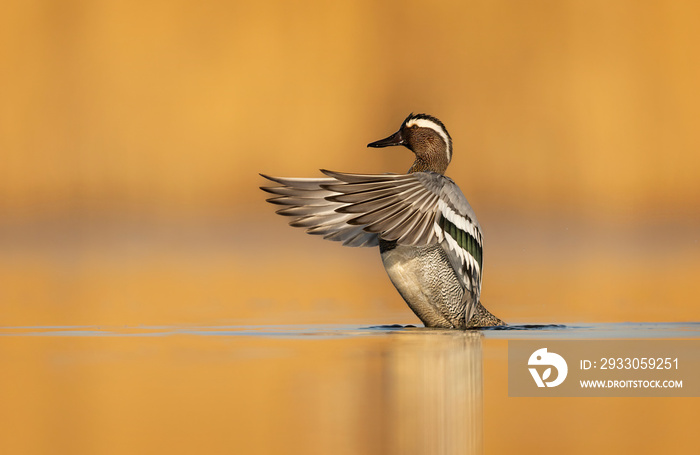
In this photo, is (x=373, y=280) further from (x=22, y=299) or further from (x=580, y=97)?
(x=580, y=97)

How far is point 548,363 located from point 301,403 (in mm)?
1404

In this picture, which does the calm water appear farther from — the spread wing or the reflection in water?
the spread wing

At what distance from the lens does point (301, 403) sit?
14.3 ft

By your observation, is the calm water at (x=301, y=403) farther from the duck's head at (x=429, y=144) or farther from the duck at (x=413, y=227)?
the duck's head at (x=429, y=144)

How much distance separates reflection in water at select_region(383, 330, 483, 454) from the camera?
12.3 feet

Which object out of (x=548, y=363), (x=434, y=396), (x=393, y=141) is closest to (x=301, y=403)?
(x=434, y=396)

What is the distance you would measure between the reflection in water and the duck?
0.47 metres

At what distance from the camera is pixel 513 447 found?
3.68 meters

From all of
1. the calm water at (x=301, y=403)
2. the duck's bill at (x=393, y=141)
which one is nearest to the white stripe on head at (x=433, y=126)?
the duck's bill at (x=393, y=141)

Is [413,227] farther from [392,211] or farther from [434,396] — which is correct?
[434,396]

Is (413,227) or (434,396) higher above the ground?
(413,227)

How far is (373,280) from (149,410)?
23.0 ft

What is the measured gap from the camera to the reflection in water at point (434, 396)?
3.75 metres

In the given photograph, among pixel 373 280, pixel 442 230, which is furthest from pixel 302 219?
pixel 373 280
